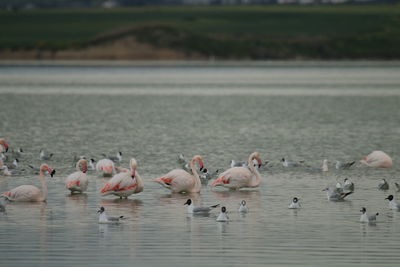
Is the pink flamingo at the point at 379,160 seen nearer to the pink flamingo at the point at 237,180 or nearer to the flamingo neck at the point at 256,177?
the flamingo neck at the point at 256,177

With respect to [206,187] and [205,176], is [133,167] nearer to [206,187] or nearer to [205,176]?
[206,187]

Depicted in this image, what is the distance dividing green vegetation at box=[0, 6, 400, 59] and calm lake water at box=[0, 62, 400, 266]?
262 ft

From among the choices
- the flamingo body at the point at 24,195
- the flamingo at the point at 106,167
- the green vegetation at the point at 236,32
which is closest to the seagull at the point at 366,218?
the flamingo body at the point at 24,195

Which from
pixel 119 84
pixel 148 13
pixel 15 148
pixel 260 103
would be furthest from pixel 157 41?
pixel 15 148

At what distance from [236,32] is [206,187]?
13178 cm

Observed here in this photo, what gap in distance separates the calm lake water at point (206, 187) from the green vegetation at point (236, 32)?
7997 cm

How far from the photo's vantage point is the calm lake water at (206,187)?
15.6 m

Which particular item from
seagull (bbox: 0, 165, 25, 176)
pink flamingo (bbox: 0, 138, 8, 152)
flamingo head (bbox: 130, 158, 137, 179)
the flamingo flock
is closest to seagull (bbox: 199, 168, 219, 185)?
the flamingo flock

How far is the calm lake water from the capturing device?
15.6 m

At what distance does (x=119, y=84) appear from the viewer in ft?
290

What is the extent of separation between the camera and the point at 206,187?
23.6 metres

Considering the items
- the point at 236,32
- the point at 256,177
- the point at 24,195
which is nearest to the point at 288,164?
the point at 256,177

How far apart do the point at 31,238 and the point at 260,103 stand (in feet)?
146

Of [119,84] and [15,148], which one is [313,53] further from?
[15,148]
